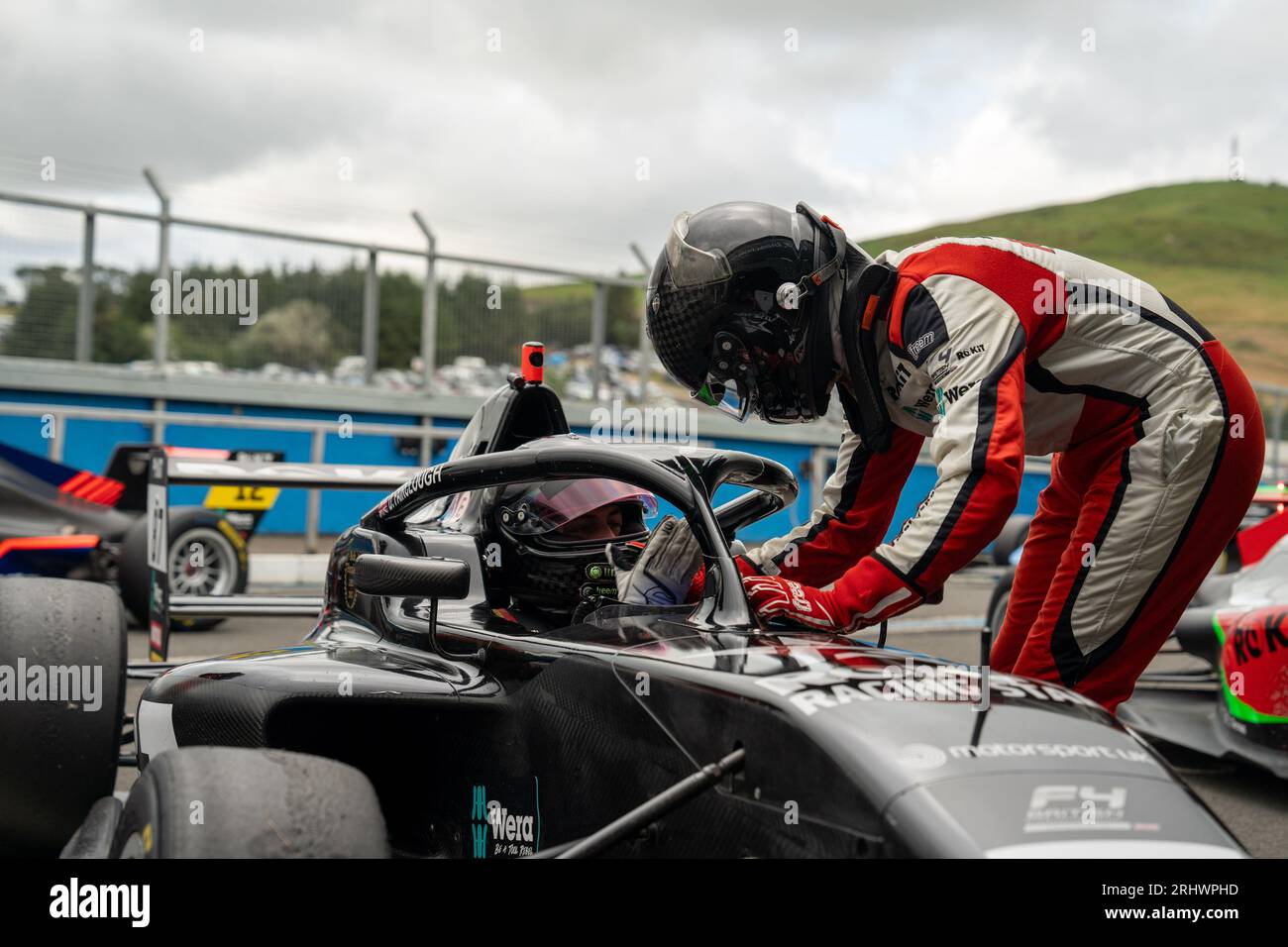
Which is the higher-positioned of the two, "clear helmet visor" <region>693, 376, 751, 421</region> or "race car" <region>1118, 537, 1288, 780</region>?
"clear helmet visor" <region>693, 376, 751, 421</region>

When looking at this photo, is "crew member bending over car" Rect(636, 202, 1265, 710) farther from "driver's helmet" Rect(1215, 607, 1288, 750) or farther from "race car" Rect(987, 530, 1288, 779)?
"driver's helmet" Rect(1215, 607, 1288, 750)

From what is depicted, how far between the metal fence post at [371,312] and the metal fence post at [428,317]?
16.8 inches

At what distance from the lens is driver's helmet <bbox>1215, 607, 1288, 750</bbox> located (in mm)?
4391

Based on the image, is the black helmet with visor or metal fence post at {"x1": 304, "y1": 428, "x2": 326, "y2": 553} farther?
metal fence post at {"x1": 304, "y1": 428, "x2": 326, "y2": 553}

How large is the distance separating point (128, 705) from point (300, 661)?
2883mm

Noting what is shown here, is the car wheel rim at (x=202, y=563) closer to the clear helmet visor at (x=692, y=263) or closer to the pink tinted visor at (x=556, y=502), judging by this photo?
the pink tinted visor at (x=556, y=502)

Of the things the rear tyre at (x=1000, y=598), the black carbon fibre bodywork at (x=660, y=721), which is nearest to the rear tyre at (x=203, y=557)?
the black carbon fibre bodywork at (x=660, y=721)

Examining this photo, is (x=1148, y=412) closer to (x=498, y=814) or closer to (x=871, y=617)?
(x=871, y=617)

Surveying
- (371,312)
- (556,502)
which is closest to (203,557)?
(371,312)

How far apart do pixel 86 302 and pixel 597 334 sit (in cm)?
481

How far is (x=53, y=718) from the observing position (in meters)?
2.84

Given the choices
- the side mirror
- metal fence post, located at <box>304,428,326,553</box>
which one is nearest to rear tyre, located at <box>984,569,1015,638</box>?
the side mirror
